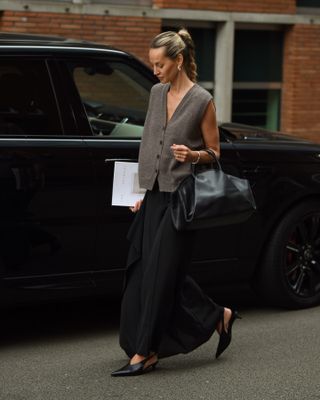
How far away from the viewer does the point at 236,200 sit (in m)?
4.66

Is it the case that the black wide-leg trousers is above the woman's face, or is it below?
below

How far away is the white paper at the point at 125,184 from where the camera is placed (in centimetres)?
510

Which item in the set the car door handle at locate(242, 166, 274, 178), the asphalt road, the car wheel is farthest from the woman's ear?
the car wheel

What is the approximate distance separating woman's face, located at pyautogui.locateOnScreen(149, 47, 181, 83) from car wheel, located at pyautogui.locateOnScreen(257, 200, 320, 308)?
1792 millimetres

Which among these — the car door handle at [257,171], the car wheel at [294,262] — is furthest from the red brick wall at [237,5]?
the car door handle at [257,171]

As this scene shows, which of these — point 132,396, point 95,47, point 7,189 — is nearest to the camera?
point 132,396

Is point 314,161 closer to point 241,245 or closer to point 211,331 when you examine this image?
point 241,245

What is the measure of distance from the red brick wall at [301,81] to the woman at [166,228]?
8.12m

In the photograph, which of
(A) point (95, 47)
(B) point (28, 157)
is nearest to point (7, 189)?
(B) point (28, 157)

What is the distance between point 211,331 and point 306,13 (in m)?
8.67

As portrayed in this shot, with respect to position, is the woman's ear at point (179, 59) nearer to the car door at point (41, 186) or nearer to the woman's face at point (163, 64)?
the woman's face at point (163, 64)

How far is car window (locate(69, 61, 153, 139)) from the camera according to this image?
548cm

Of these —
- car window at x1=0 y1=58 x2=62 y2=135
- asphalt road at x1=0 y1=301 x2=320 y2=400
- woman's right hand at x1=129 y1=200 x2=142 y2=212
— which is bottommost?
asphalt road at x1=0 y1=301 x2=320 y2=400

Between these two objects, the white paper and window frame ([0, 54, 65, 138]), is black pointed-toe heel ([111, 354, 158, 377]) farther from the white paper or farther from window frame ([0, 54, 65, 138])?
window frame ([0, 54, 65, 138])
